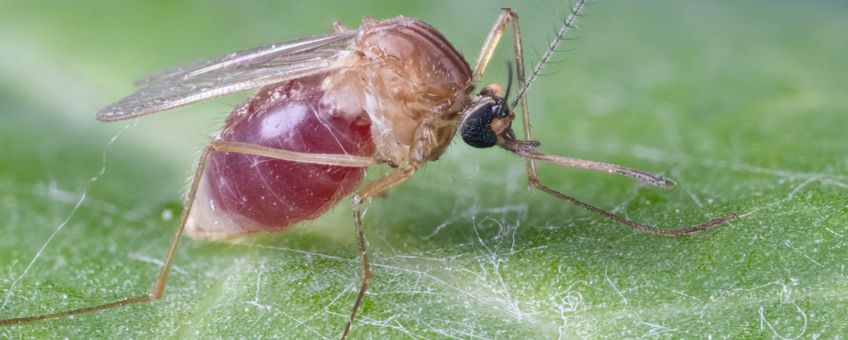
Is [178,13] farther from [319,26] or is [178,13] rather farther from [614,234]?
[614,234]

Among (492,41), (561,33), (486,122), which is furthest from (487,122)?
(492,41)

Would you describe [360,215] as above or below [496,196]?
above

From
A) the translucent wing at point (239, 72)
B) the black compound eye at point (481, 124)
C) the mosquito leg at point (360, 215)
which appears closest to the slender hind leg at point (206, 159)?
the mosquito leg at point (360, 215)

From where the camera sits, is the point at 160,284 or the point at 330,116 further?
the point at 330,116

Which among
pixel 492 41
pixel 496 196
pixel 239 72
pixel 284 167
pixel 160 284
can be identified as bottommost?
pixel 496 196

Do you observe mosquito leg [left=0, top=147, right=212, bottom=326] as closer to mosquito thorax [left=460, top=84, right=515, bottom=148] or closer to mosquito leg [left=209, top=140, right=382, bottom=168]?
mosquito leg [left=209, top=140, right=382, bottom=168]

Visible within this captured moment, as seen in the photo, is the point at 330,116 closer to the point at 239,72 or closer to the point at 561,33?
the point at 239,72

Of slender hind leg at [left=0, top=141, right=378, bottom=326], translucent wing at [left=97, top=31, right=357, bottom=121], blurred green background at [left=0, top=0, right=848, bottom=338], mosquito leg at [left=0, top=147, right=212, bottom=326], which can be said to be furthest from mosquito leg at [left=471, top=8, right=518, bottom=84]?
mosquito leg at [left=0, top=147, right=212, bottom=326]

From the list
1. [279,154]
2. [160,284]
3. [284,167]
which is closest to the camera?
[160,284]
